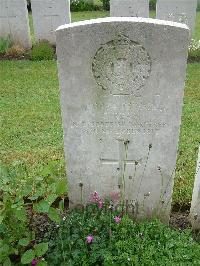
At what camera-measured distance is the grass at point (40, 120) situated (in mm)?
4795

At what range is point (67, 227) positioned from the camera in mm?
3248

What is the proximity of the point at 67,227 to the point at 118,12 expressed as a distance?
740cm

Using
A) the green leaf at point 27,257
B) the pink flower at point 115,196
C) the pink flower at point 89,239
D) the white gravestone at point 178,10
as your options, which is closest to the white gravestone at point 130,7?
the white gravestone at point 178,10

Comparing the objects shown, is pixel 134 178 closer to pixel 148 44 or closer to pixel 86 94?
pixel 86 94

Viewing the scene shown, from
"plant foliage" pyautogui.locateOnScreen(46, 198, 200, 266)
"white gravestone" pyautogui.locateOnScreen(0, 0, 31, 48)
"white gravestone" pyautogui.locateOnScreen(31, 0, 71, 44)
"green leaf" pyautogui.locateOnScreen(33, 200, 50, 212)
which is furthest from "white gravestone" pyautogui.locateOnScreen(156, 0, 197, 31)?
"green leaf" pyautogui.locateOnScreen(33, 200, 50, 212)

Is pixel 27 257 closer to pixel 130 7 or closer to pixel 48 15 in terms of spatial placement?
pixel 48 15

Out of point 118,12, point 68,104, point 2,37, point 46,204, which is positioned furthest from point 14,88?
point 46,204

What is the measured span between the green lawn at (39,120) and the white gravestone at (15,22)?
1.05m

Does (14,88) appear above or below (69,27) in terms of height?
below

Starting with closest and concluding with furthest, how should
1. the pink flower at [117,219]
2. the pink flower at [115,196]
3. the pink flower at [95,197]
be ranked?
the pink flower at [117,219] → the pink flower at [95,197] → the pink flower at [115,196]

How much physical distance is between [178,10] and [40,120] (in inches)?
198

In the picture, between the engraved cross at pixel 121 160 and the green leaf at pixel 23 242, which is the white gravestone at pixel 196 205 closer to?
the engraved cross at pixel 121 160

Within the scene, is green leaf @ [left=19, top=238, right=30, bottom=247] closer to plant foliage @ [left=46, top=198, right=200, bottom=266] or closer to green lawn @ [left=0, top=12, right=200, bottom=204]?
plant foliage @ [left=46, top=198, right=200, bottom=266]

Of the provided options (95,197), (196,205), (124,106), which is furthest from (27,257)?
(196,205)
